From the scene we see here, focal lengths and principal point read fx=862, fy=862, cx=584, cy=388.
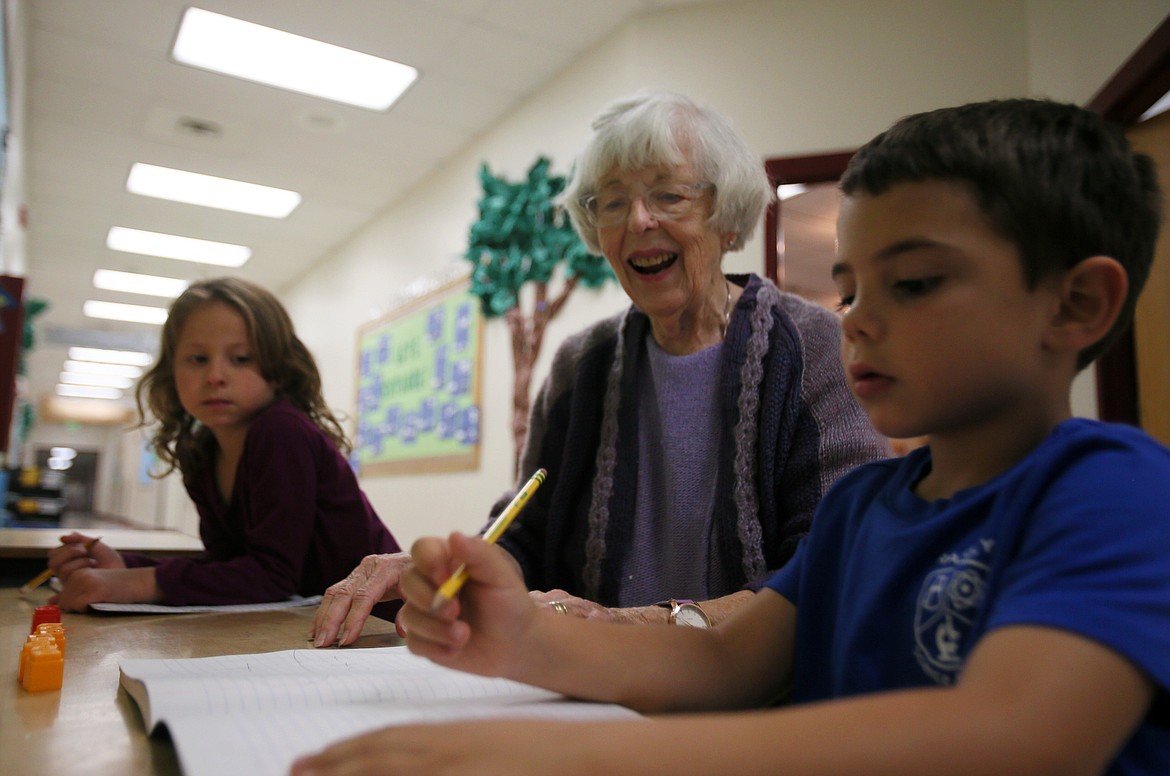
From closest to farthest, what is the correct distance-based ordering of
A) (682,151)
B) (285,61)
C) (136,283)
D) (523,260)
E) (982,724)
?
(982,724)
(682,151)
(285,61)
(523,260)
(136,283)

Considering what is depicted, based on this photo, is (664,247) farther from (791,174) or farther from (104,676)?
(791,174)

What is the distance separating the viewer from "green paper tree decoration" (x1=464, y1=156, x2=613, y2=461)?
3.87 metres

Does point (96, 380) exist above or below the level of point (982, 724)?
above

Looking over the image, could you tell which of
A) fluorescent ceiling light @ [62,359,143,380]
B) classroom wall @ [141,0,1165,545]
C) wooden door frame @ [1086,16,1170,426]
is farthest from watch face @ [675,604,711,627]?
fluorescent ceiling light @ [62,359,143,380]

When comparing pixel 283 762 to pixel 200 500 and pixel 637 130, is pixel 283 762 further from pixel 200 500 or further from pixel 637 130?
pixel 200 500

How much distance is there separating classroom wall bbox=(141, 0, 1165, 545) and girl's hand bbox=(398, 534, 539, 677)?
2620mm

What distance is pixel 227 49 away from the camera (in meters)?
3.92

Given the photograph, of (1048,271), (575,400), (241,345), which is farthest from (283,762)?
(241,345)

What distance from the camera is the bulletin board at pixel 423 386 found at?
4621 millimetres

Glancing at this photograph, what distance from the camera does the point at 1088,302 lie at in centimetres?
54

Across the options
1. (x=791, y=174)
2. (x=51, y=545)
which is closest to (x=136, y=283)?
(x=791, y=174)

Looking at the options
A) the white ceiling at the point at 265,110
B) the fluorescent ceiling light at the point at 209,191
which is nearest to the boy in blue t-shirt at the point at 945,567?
the white ceiling at the point at 265,110

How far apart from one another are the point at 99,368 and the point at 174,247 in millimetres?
7462

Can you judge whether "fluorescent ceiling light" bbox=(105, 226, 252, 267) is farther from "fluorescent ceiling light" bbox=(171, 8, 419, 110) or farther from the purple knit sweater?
the purple knit sweater
